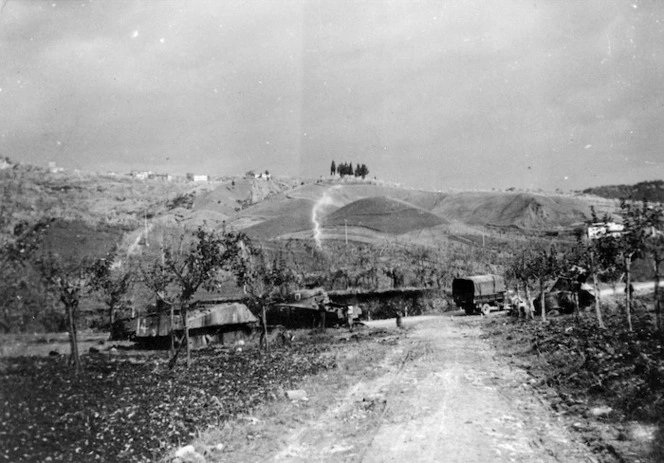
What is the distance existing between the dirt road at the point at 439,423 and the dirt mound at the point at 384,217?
5763 cm

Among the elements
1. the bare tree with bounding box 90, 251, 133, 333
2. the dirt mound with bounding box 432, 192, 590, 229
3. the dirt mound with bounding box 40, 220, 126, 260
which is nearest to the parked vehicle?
the bare tree with bounding box 90, 251, 133, 333

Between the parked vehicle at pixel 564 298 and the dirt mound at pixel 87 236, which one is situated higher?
the dirt mound at pixel 87 236

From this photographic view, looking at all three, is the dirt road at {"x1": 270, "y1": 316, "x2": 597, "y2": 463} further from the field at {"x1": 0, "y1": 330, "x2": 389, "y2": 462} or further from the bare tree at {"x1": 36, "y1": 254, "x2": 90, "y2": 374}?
the bare tree at {"x1": 36, "y1": 254, "x2": 90, "y2": 374}

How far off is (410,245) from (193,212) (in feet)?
138

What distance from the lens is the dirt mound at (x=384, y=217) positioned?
2918 inches

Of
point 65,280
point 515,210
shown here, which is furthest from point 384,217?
point 65,280

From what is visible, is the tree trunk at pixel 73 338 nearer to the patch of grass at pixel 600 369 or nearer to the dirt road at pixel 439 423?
the dirt road at pixel 439 423

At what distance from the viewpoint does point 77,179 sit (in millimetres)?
98312

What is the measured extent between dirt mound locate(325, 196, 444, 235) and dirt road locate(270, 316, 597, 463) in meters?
57.6

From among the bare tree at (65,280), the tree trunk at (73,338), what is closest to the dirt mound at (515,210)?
the bare tree at (65,280)

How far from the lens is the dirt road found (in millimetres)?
8195

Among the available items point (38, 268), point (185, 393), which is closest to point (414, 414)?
point (185, 393)

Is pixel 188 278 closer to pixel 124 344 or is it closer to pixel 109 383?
pixel 109 383

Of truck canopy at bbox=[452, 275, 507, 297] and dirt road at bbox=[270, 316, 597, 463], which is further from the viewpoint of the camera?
truck canopy at bbox=[452, 275, 507, 297]
